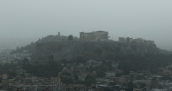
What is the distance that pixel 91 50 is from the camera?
38.3 meters

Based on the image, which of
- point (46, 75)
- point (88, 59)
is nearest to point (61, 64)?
point (88, 59)

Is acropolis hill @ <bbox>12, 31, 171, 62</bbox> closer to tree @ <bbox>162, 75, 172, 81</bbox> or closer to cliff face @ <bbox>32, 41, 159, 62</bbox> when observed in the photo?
cliff face @ <bbox>32, 41, 159, 62</bbox>

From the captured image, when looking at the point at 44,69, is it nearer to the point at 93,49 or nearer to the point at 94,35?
the point at 93,49

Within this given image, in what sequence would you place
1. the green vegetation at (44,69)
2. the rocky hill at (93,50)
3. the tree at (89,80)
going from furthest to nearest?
the rocky hill at (93,50)
the green vegetation at (44,69)
the tree at (89,80)

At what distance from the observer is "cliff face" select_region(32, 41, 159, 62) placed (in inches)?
1473

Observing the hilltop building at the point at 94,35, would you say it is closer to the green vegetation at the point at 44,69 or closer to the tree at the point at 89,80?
the green vegetation at the point at 44,69

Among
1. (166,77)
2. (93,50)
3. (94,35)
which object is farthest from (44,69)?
(94,35)

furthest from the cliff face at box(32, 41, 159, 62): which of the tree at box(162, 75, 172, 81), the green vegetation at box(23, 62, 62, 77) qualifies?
the tree at box(162, 75, 172, 81)

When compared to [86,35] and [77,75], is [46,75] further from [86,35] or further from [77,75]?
[86,35]

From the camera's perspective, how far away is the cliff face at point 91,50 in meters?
37.4

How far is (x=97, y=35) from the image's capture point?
44375mm

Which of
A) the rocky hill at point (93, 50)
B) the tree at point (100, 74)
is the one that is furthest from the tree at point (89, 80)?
the rocky hill at point (93, 50)

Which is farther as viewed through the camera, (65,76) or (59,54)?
(59,54)

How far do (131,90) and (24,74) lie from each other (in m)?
11.9
